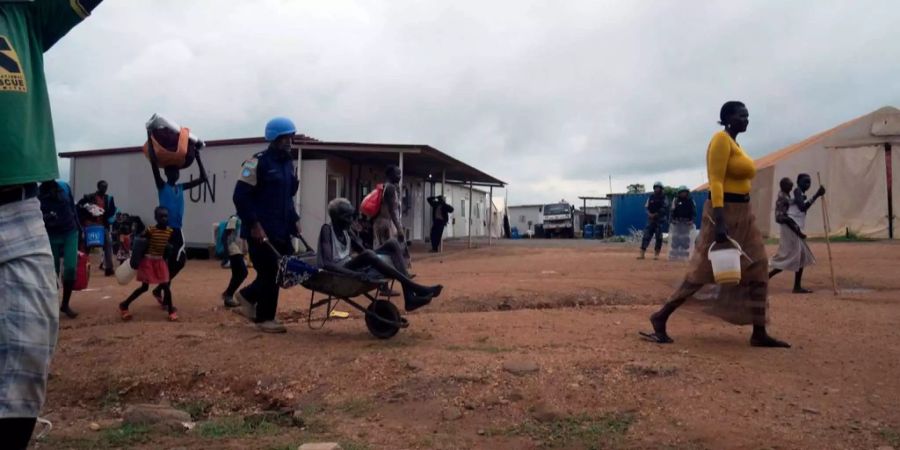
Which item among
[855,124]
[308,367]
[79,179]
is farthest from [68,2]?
[855,124]

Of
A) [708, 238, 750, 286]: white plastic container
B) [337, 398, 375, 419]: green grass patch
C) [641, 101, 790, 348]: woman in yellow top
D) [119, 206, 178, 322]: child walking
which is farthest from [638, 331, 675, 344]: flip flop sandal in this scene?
[119, 206, 178, 322]: child walking

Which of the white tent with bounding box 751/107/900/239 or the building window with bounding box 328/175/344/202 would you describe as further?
the white tent with bounding box 751/107/900/239

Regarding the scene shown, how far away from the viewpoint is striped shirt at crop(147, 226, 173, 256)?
698cm

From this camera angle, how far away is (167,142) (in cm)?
620

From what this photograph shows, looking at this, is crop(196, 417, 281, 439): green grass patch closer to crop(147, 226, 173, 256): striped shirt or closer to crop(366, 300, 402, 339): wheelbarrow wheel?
crop(366, 300, 402, 339): wheelbarrow wheel

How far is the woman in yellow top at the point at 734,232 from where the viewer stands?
16.6ft

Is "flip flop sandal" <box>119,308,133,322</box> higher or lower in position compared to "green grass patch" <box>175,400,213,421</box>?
higher

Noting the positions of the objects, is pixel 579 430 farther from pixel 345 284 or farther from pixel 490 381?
pixel 345 284

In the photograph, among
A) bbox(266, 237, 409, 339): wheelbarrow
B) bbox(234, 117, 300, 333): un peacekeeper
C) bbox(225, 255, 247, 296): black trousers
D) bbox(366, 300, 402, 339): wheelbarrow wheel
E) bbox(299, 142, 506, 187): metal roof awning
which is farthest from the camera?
bbox(299, 142, 506, 187): metal roof awning

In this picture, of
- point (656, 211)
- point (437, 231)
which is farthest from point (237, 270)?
point (437, 231)

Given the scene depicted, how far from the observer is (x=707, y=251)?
5.12 meters

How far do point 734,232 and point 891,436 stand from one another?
81.5 inches

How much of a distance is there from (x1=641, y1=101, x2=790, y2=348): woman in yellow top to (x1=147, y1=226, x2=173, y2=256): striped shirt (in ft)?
16.5

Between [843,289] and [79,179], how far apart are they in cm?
1878
